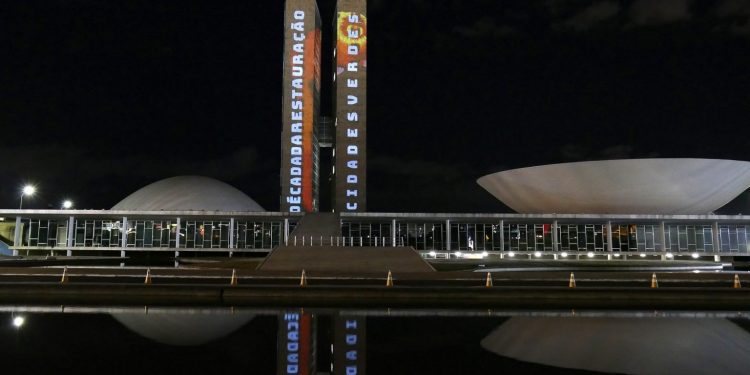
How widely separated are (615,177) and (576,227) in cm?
962

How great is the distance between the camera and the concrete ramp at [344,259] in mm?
36250

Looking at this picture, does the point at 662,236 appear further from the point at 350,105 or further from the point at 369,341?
the point at 369,341

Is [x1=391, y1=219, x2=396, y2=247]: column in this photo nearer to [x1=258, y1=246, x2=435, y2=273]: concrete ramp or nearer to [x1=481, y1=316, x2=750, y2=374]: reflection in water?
[x1=258, y1=246, x2=435, y2=273]: concrete ramp

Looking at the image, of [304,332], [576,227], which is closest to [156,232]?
[576,227]

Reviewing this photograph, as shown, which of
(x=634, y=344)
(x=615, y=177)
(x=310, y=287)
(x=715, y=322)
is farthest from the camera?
(x=615, y=177)

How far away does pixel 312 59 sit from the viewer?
82.1m

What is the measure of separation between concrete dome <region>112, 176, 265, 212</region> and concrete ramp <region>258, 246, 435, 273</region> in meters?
42.4

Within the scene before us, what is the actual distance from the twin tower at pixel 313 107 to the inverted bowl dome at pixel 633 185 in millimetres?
24246

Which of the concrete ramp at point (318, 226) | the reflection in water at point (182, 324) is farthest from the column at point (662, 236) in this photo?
the reflection in water at point (182, 324)

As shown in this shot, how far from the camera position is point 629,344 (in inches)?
479

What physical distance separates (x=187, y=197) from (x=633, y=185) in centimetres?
5392

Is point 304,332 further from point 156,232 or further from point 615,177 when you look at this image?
point 156,232

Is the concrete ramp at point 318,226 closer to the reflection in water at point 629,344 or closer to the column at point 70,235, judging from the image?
the column at point 70,235

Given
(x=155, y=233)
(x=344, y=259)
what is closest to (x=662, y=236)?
(x=344, y=259)
